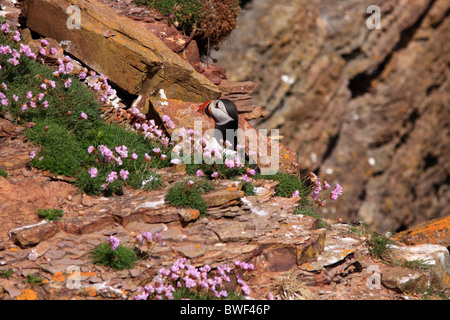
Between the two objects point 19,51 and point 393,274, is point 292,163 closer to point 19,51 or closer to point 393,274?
point 393,274

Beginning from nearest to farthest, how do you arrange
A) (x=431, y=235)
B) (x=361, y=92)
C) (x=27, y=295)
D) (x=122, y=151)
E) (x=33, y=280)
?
(x=27, y=295), (x=33, y=280), (x=122, y=151), (x=431, y=235), (x=361, y=92)

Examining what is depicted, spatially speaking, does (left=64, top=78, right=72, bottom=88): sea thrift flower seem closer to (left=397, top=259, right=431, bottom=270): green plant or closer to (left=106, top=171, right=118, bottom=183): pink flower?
(left=106, top=171, right=118, bottom=183): pink flower

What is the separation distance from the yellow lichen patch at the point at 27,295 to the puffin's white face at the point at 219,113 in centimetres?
401

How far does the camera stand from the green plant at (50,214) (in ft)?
19.7

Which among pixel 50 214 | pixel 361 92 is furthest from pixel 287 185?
pixel 361 92

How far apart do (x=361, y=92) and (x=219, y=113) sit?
12412mm

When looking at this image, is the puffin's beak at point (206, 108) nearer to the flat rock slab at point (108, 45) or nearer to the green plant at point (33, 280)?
the flat rock slab at point (108, 45)

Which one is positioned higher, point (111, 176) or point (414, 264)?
point (111, 176)

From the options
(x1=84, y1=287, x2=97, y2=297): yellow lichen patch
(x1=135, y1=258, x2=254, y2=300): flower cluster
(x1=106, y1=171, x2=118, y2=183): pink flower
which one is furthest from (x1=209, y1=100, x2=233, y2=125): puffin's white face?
(x1=84, y1=287, x2=97, y2=297): yellow lichen patch

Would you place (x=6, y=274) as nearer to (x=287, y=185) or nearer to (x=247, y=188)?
(x=247, y=188)

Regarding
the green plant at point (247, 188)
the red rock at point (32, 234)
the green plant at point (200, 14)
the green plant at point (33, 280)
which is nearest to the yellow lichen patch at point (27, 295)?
the green plant at point (33, 280)

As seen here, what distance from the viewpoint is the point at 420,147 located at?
19.4 meters

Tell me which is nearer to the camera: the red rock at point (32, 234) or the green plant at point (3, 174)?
the red rock at point (32, 234)

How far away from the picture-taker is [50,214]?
6000 mm
